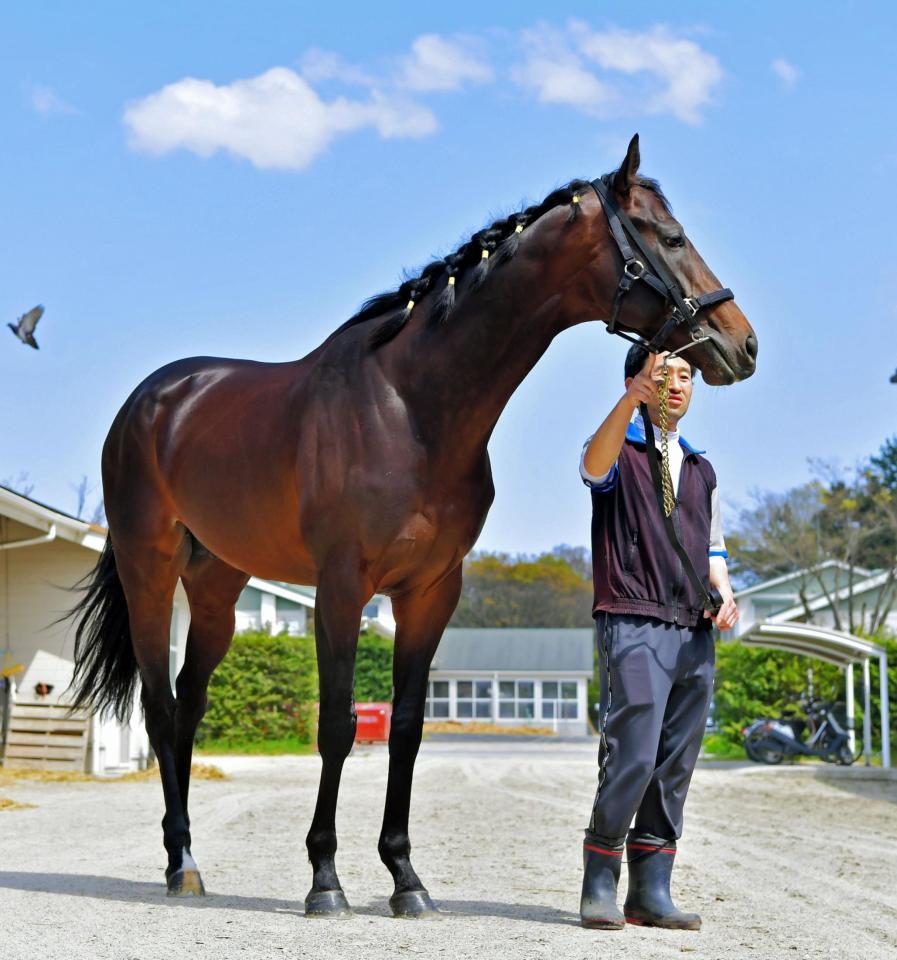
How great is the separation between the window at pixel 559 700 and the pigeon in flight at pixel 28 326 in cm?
4706

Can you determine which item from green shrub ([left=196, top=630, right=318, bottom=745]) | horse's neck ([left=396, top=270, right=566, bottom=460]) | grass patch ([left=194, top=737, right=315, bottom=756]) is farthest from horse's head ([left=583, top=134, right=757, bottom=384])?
green shrub ([left=196, top=630, right=318, bottom=745])

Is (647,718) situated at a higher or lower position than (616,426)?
lower

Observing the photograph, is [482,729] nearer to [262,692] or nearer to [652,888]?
[262,692]

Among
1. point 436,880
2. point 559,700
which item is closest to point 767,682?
point 436,880

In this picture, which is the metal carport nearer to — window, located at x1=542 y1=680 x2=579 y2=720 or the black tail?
the black tail

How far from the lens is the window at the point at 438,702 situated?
6225cm

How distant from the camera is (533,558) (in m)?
79.7

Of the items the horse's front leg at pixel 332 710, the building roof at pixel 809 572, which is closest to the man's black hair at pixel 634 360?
the horse's front leg at pixel 332 710

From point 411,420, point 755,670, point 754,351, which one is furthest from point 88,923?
point 755,670

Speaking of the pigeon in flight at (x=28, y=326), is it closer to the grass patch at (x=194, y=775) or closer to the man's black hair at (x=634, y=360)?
the grass patch at (x=194, y=775)

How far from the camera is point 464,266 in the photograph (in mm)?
4773

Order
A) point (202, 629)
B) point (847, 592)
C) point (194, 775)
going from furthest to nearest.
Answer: point (847, 592)
point (194, 775)
point (202, 629)

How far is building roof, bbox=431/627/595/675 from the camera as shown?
6200 centimetres

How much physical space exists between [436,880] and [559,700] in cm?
5659
